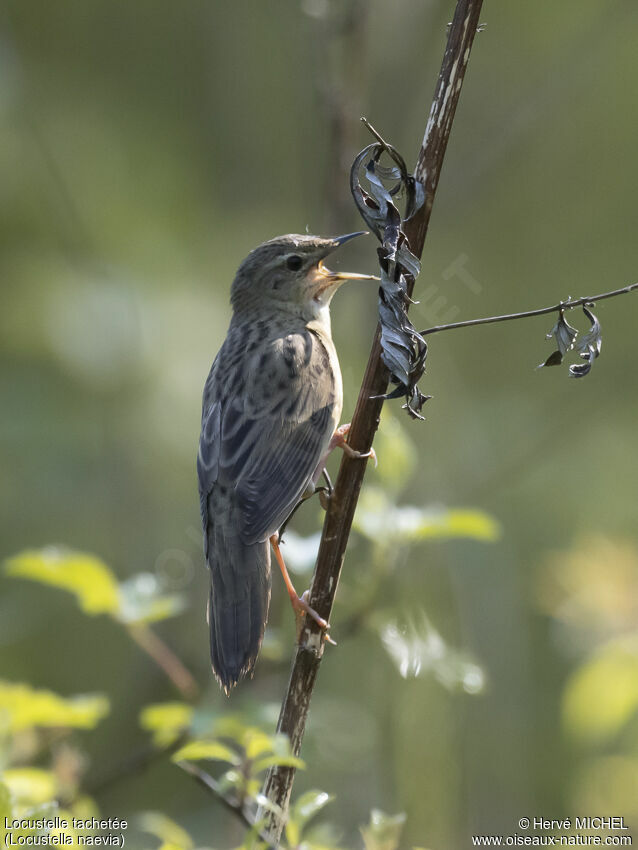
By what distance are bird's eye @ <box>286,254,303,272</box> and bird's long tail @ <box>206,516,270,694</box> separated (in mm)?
1352

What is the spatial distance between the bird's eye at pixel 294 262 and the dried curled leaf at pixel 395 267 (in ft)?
6.73

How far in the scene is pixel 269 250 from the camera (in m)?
4.36

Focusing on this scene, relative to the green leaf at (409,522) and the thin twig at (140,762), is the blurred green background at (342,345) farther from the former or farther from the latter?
the thin twig at (140,762)

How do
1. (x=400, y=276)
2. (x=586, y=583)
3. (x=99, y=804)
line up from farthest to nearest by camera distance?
(x=99, y=804) < (x=586, y=583) < (x=400, y=276)

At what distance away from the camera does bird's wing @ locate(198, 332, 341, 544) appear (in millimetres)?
3498

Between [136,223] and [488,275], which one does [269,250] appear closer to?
[136,223]

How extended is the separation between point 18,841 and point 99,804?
3835 millimetres

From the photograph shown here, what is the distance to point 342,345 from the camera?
5.48 m

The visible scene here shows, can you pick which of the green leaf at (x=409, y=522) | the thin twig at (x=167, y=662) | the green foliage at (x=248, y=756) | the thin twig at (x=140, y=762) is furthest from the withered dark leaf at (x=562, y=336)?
the thin twig at (x=167, y=662)

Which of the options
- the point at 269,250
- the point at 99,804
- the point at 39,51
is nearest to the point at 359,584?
the point at 269,250

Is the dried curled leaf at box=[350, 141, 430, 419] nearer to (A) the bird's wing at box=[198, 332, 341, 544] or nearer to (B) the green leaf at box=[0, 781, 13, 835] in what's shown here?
(B) the green leaf at box=[0, 781, 13, 835]

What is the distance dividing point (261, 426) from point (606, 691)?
5.48 feet

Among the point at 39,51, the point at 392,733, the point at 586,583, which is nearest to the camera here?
the point at 586,583

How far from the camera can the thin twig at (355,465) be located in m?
2.13
